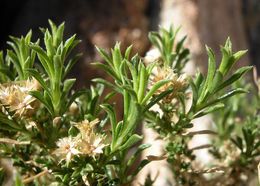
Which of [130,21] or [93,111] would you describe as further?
[130,21]

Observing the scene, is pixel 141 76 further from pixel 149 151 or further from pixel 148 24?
pixel 148 24

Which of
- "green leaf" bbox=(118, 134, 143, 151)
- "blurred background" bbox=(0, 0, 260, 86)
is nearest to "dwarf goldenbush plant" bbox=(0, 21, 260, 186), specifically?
"green leaf" bbox=(118, 134, 143, 151)

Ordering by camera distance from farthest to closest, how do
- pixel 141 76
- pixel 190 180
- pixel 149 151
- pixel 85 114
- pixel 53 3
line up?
pixel 53 3, pixel 149 151, pixel 190 180, pixel 85 114, pixel 141 76

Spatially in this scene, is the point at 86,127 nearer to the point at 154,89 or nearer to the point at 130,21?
the point at 154,89

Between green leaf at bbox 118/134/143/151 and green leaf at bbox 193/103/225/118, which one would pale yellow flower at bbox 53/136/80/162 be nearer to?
green leaf at bbox 118/134/143/151

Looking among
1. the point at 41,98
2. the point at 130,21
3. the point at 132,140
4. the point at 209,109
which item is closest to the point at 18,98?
the point at 41,98

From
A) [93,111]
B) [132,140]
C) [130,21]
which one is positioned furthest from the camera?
[130,21]

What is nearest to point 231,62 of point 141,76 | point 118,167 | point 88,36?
point 141,76
